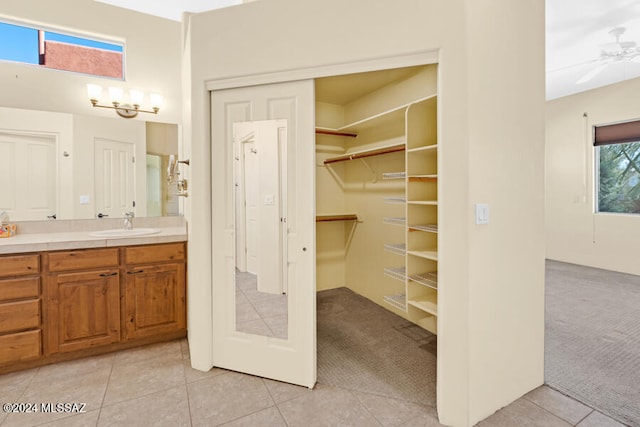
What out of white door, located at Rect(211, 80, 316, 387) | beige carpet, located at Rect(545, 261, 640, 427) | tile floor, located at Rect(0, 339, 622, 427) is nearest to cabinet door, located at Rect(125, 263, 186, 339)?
tile floor, located at Rect(0, 339, 622, 427)

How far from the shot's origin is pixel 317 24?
1971mm

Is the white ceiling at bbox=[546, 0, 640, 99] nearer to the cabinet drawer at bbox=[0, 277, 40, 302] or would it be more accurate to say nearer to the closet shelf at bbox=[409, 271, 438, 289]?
the closet shelf at bbox=[409, 271, 438, 289]

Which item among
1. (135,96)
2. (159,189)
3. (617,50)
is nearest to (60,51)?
(135,96)

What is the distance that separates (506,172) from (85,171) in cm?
348

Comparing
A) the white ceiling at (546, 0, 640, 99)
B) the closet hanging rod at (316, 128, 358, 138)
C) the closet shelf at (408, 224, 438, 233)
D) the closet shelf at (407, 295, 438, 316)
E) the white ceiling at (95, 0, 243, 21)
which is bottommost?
the closet shelf at (407, 295, 438, 316)

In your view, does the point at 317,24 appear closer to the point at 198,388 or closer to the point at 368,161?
the point at 368,161

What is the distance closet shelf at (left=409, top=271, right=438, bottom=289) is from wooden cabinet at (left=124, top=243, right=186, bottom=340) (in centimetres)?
197

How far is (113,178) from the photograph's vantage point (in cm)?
302

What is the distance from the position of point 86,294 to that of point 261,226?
1510 millimetres

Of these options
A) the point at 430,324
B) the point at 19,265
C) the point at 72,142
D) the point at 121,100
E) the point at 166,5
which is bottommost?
the point at 430,324

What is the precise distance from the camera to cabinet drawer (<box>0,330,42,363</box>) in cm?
221

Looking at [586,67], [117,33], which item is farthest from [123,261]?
[586,67]

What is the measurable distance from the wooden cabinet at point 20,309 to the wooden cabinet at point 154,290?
0.56 metres

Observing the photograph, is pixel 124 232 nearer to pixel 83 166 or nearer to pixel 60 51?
pixel 83 166
